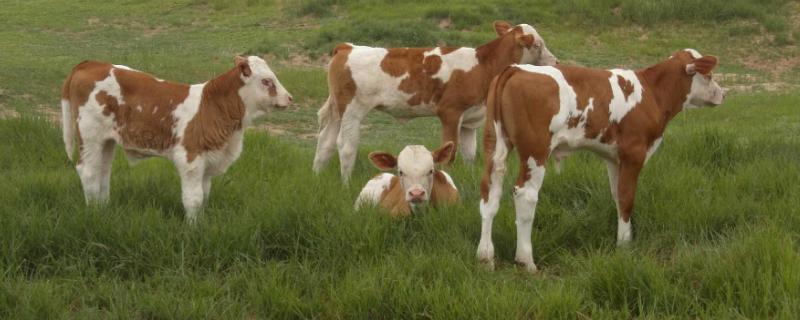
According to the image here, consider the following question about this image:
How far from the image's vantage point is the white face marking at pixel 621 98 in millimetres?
5832

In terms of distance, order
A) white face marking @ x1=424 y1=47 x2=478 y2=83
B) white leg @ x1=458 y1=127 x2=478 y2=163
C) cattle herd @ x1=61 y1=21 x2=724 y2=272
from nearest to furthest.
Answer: cattle herd @ x1=61 y1=21 x2=724 y2=272
white face marking @ x1=424 y1=47 x2=478 y2=83
white leg @ x1=458 y1=127 x2=478 y2=163

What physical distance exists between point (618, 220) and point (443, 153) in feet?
4.67

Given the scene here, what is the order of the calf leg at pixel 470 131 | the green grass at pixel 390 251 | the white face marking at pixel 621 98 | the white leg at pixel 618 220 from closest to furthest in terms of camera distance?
the green grass at pixel 390 251 < the white face marking at pixel 621 98 < the white leg at pixel 618 220 < the calf leg at pixel 470 131

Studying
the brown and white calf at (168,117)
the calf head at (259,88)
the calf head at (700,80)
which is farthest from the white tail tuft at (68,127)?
the calf head at (700,80)

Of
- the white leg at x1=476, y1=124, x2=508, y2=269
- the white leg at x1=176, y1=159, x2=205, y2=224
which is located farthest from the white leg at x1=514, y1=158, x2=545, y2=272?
the white leg at x1=176, y1=159, x2=205, y2=224

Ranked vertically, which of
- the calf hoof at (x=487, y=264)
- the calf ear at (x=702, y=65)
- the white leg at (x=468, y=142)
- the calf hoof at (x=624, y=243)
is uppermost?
the calf ear at (x=702, y=65)

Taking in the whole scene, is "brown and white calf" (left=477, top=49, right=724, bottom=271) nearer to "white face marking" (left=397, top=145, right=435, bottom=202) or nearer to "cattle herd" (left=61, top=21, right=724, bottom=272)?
"cattle herd" (left=61, top=21, right=724, bottom=272)

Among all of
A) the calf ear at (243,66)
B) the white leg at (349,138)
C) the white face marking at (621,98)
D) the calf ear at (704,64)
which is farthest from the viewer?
the white leg at (349,138)

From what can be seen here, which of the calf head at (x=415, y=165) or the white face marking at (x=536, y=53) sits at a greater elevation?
the white face marking at (x=536, y=53)

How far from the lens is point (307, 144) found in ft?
38.0

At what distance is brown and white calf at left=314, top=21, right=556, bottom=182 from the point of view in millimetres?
8414

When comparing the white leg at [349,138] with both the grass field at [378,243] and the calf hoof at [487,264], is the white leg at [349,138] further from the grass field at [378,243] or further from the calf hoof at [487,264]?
the calf hoof at [487,264]

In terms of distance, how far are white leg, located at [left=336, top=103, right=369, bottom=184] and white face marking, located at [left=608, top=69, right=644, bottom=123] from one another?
2.90 m

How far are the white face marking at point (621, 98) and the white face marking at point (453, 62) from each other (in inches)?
104
